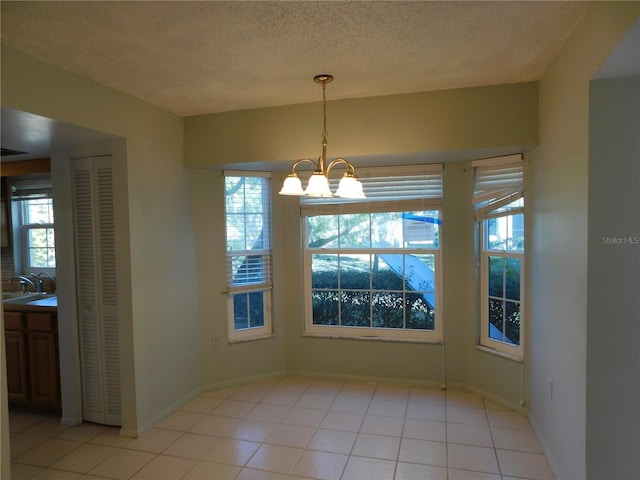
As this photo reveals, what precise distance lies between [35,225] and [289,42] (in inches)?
150

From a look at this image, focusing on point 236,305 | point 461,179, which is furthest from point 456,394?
point 236,305

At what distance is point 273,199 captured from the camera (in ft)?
12.7

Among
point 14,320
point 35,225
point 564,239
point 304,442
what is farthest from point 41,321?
point 564,239

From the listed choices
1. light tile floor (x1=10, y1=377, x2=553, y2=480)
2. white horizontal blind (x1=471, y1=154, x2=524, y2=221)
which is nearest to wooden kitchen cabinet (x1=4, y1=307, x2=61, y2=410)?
light tile floor (x1=10, y1=377, x2=553, y2=480)

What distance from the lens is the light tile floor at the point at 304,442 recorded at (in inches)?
95.7

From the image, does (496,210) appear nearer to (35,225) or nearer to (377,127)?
(377,127)

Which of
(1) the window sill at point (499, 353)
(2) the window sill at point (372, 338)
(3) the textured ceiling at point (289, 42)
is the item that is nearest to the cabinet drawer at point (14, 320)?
(3) the textured ceiling at point (289, 42)

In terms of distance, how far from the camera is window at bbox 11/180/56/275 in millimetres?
4258

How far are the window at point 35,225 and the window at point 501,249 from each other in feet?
14.4

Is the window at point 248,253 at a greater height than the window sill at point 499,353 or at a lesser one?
greater

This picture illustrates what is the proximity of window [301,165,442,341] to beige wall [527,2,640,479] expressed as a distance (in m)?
0.94

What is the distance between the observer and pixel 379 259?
379 centimetres

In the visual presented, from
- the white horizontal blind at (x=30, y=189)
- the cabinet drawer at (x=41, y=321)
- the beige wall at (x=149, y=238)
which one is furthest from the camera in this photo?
the white horizontal blind at (x=30, y=189)

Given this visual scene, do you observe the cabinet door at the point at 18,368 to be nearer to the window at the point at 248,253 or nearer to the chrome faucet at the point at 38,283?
the chrome faucet at the point at 38,283
